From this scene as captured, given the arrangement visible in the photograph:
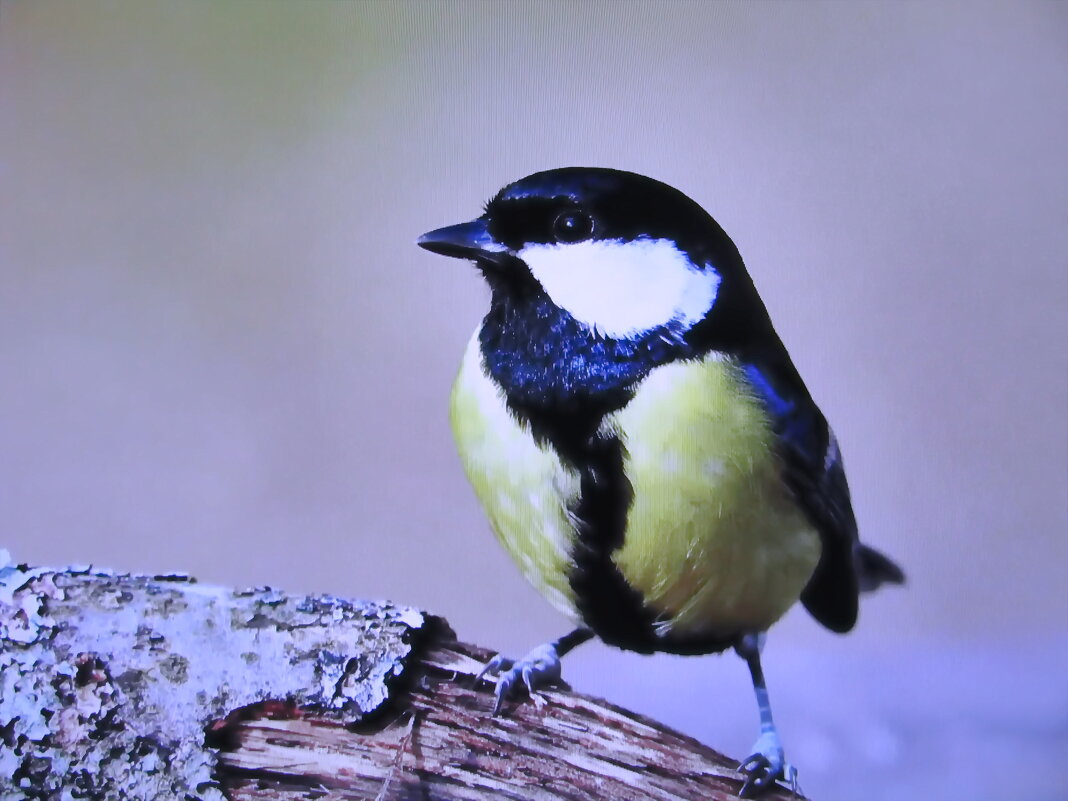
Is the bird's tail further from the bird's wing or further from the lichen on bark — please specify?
the lichen on bark

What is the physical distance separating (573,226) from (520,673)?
44cm

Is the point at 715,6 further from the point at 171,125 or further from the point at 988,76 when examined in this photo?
the point at 171,125

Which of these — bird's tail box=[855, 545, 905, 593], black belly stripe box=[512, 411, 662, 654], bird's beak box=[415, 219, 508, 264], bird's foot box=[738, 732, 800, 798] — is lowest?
bird's foot box=[738, 732, 800, 798]

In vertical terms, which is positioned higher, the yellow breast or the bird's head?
the bird's head

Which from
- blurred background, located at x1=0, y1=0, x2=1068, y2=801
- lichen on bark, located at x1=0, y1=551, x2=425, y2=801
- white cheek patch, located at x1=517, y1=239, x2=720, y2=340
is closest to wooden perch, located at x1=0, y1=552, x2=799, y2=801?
lichen on bark, located at x1=0, y1=551, x2=425, y2=801

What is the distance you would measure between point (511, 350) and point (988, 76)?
2.17ft

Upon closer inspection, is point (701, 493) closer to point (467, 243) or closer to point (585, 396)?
point (585, 396)

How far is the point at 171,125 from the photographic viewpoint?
1103 mm

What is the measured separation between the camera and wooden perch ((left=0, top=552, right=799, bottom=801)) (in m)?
0.79

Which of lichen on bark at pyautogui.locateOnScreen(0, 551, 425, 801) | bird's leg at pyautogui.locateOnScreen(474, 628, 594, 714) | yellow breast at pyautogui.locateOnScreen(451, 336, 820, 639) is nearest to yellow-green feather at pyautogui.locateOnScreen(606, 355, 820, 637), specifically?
yellow breast at pyautogui.locateOnScreen(451, 336, 820, 639)

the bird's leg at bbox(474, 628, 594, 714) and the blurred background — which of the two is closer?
the bird's leg at bbox(474, 628, 594, 714)

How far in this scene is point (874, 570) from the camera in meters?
0.98

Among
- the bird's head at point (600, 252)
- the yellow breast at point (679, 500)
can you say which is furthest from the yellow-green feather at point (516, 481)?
the bird's head at point (600, 252)

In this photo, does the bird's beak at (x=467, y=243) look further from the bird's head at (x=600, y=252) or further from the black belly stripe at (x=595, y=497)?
the black belly stripe at (x=595, y=497)
